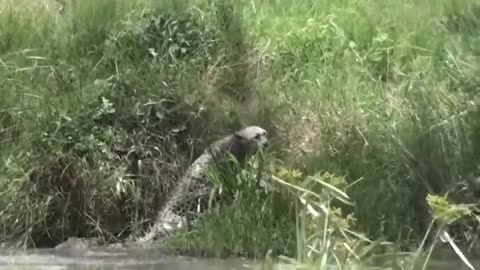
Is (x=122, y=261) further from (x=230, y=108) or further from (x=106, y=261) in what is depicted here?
(x=230, y=108)

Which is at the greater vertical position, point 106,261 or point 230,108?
point 230,108

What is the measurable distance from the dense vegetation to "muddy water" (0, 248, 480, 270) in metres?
0.23

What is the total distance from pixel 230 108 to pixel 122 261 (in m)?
2.10

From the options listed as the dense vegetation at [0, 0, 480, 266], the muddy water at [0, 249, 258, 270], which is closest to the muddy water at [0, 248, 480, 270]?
the muddy water at [0, 249, 258, 270]

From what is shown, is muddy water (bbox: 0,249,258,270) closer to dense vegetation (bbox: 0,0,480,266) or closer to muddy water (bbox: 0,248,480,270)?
muddy water (bbox: 0,248,480,270)

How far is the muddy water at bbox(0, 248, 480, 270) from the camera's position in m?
6.18

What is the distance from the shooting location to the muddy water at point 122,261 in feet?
20.3

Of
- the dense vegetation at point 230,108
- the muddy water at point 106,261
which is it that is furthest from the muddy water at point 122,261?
the dense vegetation at point 230,108

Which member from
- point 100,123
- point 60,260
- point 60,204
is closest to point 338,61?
point 100,123

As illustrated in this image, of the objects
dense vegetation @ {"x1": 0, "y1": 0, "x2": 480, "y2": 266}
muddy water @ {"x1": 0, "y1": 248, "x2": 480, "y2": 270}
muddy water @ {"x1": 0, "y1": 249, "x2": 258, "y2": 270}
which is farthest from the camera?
dense vegetation @ {"x1": 0, "y1": 0, "x2": 480, "y2": 266}

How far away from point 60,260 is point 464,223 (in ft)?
7.96

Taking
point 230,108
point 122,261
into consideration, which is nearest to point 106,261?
point 122,261

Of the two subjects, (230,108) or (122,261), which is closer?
(122,261)

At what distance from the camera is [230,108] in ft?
27.7
